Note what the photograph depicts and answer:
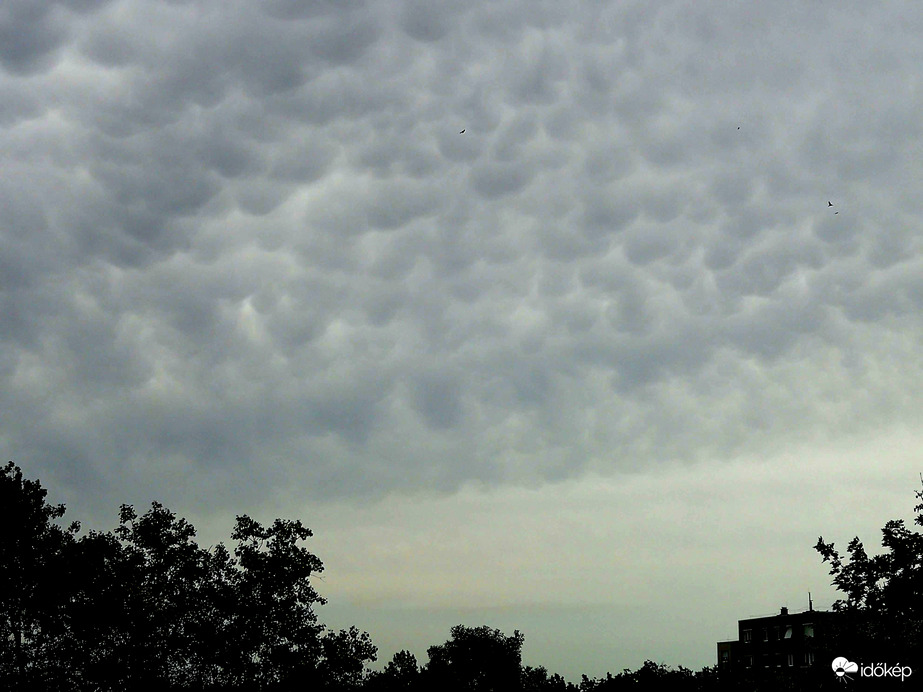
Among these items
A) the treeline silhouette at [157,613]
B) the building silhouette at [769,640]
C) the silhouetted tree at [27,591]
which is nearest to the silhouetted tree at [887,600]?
the treeline silhouette at [157,613]

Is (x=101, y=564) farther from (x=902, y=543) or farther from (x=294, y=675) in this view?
(x=902, y=543)

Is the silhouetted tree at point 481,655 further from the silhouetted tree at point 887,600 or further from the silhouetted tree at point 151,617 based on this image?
the silhouetted tree at point 887,600

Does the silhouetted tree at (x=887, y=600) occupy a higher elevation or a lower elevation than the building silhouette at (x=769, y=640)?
lower

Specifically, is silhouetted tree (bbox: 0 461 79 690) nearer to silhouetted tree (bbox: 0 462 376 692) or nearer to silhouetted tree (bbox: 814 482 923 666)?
silhouetted tree (bbox: 0 462 376 692)

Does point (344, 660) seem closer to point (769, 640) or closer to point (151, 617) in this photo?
point (151, 617)

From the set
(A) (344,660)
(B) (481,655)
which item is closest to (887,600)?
(A) (344,660)

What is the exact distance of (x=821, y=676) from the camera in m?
25.4

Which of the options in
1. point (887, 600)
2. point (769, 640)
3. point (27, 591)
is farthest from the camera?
point (769, 640)

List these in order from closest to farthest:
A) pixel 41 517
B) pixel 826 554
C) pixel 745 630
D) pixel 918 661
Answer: pixel 918 661 < pixel 826 554 < pixel 41 517 < pixel 745 630

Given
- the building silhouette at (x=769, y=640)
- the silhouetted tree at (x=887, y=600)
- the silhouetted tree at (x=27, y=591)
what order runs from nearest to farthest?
the silhouetted tree at (x=887, y=600) → the silhouetted tree at (x=27, y=591) → the building silhouette at (x=769, y=640)

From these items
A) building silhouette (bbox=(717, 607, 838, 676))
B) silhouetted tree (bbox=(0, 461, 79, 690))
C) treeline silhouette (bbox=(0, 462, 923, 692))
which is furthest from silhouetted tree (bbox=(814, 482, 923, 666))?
building silhouette (bbox=(717, 607, 838, 676))

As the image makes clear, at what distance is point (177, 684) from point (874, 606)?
40824 mm

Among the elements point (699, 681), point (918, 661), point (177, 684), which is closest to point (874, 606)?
point (918, 661)

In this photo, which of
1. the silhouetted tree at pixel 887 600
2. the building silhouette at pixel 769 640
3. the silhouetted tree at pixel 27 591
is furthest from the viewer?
the building silhouette at pixel 769 640
